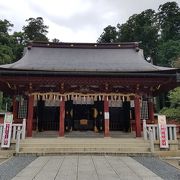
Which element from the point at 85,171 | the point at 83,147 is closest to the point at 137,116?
the point at 83,147

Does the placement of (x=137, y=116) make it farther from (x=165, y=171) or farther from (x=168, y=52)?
(x=168, y=52)

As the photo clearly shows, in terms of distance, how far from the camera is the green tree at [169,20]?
2086 inches

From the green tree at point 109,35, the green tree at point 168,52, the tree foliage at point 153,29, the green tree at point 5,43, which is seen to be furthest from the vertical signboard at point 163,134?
the green tree at point 109,35

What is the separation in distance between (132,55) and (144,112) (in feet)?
18.0

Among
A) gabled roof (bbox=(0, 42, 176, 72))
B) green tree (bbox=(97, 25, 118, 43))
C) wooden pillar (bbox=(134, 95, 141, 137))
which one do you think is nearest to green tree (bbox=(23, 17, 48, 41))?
green tree (bbox=(97, 25, 118, 43))

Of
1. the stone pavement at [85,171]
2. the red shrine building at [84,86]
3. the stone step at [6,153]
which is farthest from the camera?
the red shrine building at [84,86]

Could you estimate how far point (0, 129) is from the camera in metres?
12.1

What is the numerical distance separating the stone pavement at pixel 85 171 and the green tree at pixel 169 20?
4894 centimetres

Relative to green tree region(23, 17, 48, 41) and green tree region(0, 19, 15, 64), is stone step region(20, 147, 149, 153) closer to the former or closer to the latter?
green tree region(0, 19, 15, 64)

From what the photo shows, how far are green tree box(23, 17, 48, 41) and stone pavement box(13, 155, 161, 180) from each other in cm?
5357

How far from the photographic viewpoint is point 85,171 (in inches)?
295

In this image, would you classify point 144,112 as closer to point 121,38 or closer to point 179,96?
point 179,96

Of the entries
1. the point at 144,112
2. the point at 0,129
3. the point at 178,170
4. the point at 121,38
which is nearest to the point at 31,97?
the point at 0,129

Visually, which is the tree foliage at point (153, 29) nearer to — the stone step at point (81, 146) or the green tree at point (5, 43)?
the green tree at point (5, 43)
